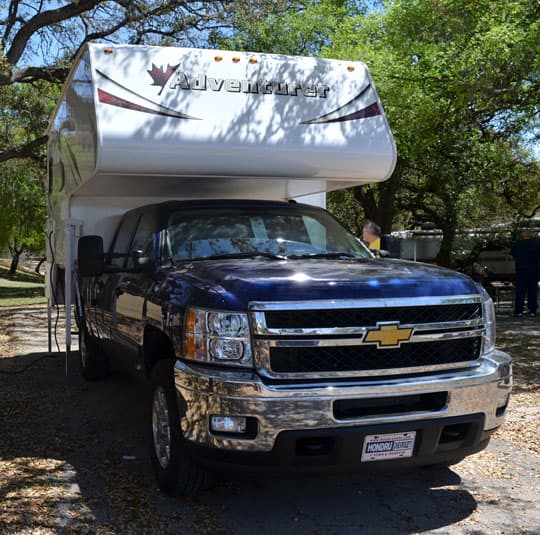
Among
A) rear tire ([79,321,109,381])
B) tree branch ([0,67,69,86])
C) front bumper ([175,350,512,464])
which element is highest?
tree branch ([0,67,69,86])

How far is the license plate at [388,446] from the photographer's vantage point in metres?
3.91

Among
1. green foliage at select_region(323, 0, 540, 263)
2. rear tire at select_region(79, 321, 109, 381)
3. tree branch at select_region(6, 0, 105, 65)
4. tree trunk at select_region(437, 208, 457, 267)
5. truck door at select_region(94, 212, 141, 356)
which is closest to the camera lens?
truck door at select_region(94, 212, 141, 356)

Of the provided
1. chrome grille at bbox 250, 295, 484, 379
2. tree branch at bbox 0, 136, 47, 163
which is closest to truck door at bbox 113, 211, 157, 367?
chrome grille at bbox 250, 295, 484, 379

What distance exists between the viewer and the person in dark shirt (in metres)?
14.1

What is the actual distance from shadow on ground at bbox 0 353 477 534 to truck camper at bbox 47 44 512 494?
0.90ft

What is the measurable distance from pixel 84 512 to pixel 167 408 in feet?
2.57

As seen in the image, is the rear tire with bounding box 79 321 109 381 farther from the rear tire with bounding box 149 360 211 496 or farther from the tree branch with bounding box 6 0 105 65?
the tree branch with bounding box 6 0 105 65

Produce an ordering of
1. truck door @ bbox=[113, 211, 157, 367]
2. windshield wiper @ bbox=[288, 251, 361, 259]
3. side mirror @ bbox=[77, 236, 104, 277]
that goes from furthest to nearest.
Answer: side mirror @ bbox=[77, 236, 104, 277], windshield wiper @ bbox=[288, 251, 361, 259], truck door @ bbox=[113, 211, 157, 367]

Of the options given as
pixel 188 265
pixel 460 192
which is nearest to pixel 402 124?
pixel 460 192

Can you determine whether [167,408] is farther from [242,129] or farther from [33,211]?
[33,211]

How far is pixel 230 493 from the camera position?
15.1ft

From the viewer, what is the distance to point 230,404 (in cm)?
381

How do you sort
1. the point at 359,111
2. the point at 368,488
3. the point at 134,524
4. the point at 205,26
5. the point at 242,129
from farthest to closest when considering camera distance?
the point at 205,26, the point at 359,111, the point at 242,129, the point at 368,488, the point at 134,524

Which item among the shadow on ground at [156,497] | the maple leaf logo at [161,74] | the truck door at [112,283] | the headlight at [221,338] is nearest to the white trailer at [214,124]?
the maple leaf logo at [161,74]
